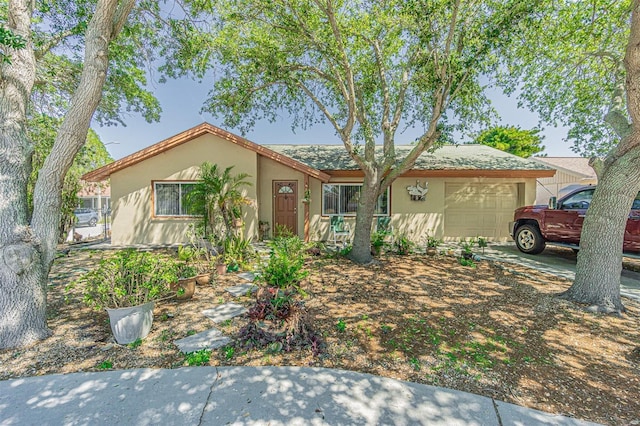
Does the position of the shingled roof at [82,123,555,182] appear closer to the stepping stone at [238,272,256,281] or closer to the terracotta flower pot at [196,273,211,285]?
the stepping stone at [238,272,256,281]

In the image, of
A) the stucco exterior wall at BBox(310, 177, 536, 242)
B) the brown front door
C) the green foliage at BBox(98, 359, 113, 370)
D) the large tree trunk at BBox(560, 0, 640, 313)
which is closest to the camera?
the green foliage at BBox(98, 359, 113, 370)

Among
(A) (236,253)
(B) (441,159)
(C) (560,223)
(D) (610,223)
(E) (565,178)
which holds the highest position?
(B) (441,159)

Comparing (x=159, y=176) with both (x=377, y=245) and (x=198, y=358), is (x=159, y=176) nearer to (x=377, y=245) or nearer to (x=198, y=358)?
(x=377, y=245)

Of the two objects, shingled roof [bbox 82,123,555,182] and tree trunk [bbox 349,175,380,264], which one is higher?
shingled roof [bbox 82,123,555,182]

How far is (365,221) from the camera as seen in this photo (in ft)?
22.4

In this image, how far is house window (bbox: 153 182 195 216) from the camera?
362 inches

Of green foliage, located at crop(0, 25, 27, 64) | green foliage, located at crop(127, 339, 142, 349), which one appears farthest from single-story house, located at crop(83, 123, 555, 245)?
green foliage, located at crop(127, 339, 142, 349)

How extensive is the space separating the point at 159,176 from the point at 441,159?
403 inches

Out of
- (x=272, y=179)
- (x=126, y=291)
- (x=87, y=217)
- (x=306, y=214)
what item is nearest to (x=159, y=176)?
(x=272, y=179)

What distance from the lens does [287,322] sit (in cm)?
311

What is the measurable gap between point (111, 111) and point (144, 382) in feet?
33.3

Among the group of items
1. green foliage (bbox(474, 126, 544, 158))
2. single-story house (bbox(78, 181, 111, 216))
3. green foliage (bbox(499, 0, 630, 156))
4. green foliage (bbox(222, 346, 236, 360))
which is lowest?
green foliage (bbox(222, 346, 236, 360))

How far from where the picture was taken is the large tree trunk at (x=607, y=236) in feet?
13.0

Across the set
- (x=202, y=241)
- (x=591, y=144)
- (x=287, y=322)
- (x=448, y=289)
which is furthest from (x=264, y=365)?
(x=591, y=144)
